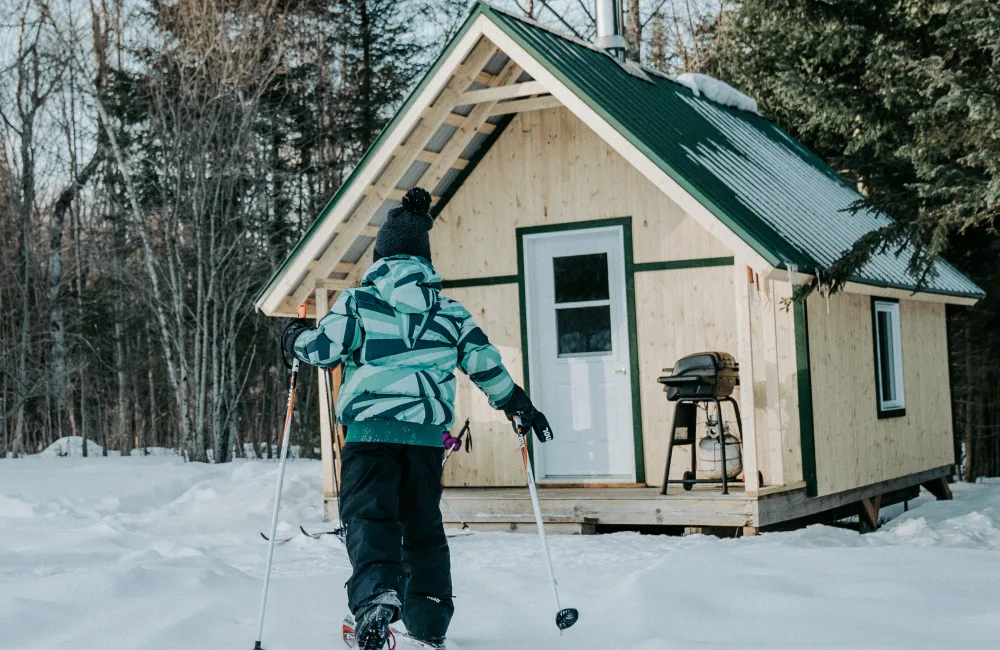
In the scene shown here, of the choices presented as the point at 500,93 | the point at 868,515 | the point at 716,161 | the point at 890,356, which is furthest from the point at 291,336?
the point at 890,356

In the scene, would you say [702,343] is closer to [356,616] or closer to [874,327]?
[874,327]

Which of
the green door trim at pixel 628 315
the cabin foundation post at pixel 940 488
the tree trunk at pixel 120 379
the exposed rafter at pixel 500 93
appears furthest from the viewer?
the tree trunk at pixel 120 379

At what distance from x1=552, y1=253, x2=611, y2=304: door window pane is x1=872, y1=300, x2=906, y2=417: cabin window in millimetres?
3323

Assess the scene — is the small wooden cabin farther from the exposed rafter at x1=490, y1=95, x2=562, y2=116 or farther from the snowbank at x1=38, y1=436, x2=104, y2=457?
the snowbank at x1=38, y1=436, x2=104, y2=457

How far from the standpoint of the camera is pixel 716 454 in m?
9.21

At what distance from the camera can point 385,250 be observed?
4.91m

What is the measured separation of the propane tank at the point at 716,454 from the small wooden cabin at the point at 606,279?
0.56 ft

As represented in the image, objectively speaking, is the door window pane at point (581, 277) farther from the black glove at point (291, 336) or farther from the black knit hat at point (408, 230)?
the black glove at point (291, 336)

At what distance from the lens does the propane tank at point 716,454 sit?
9.21 metres

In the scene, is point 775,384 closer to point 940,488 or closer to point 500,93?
point 500,93

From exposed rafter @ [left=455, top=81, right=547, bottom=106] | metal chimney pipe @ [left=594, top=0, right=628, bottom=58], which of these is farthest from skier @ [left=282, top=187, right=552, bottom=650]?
metal chimney pipe @ [left=594, top=0, right=628, bottom=58]

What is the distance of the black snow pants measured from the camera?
4434mm

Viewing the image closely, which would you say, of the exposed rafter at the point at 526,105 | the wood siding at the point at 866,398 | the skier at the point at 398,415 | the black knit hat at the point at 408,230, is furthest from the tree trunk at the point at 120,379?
the skier at the point at 398,415

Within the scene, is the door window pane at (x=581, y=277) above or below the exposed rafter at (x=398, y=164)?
below
